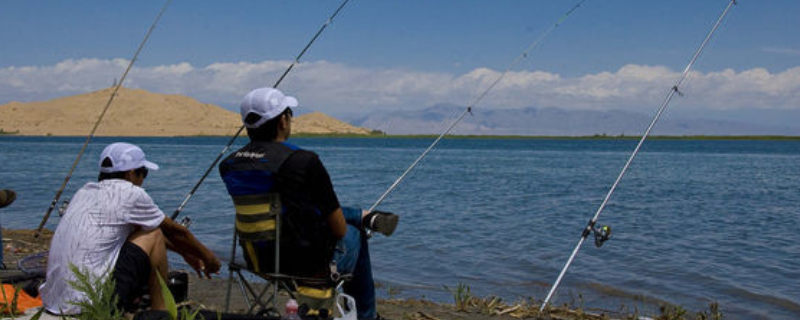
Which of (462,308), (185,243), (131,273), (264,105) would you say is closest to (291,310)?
(264,105)

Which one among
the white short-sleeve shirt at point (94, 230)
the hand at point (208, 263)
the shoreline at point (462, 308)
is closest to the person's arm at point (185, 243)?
the hand at point (208, 263)

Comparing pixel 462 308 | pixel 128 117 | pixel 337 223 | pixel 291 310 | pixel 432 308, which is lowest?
pixel 128 117

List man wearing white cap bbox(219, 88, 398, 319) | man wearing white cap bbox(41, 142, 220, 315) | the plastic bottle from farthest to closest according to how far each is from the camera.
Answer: man wearing white cap bbox(41, 142, 220, 315), man wearing white cap bbox(219, 88, 398, 319), the plastic bottle

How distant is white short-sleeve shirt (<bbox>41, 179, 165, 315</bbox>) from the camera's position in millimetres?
4238

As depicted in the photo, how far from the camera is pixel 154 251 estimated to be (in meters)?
4.46

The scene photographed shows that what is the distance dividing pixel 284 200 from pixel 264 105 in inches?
19.9

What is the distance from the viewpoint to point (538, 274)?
10711 millimetres

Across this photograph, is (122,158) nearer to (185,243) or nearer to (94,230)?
(94,230)

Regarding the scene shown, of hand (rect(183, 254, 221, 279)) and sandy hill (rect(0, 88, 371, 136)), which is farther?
sandy hill (rect(0, 88, 371, 136))

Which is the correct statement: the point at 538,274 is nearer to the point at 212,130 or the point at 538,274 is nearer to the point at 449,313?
the point at 449,313

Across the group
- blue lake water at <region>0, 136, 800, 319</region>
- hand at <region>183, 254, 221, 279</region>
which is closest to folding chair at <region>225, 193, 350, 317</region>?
hand at <region>183, 254, 221, 279</region>

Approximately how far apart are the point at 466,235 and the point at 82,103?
174449 mm

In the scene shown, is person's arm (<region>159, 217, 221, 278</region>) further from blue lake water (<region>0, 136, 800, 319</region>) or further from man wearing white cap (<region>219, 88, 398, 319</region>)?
blue lake water (<region>0, 136, 800, 319</region>)

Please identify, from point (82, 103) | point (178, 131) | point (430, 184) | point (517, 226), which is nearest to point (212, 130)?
point (178, 131)
